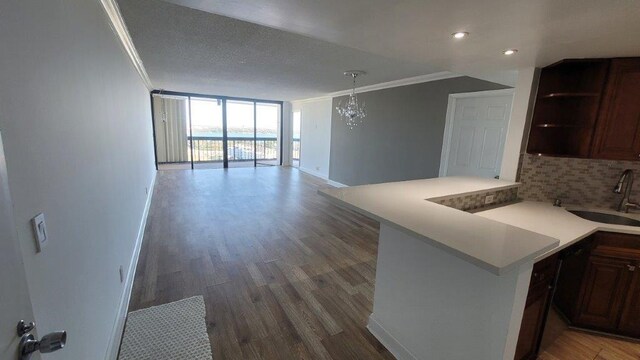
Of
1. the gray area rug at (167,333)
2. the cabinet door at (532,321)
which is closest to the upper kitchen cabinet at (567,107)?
the cabinet door at (532,321)

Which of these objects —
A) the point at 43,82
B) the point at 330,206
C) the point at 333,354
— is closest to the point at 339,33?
the point at 43,82

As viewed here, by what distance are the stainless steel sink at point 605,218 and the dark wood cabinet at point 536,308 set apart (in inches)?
42.7

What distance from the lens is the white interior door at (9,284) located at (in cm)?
59

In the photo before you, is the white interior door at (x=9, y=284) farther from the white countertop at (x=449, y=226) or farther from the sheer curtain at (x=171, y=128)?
the sheer curtain at (x=171, y=128)

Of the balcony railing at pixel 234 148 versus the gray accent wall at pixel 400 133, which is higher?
the gray accent wall at pixel 400 133

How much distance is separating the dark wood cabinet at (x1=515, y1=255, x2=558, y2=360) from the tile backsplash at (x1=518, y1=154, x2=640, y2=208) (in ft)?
A: 4.10

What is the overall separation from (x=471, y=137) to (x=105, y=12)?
415 centimetres

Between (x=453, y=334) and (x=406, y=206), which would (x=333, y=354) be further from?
(x=406, y=206)

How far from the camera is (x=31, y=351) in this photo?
673 millimetres

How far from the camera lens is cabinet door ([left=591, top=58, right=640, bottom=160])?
80.4 inches

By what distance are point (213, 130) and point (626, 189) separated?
9.50 meters

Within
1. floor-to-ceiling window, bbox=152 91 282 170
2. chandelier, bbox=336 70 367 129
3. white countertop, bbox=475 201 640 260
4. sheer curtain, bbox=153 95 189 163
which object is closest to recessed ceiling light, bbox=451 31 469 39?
white countertop, bbox=475 201 640 260

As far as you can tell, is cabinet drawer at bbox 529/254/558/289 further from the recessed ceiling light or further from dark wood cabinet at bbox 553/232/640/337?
the recessed ceiling light

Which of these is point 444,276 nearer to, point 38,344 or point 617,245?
point 617,245
